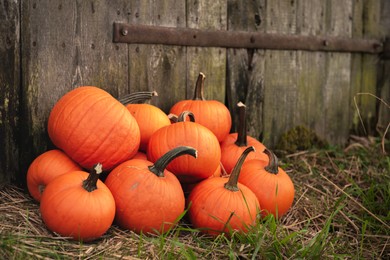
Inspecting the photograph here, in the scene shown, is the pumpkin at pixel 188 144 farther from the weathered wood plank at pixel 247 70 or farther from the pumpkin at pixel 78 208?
the weathered wood plank at pixel 247 70

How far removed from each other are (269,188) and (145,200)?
698 mm

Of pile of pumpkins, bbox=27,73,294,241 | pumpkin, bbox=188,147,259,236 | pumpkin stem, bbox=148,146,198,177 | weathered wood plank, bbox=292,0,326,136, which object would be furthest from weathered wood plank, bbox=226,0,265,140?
pumpkin stem, bbox=148,146,198,177

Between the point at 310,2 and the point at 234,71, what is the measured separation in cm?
96

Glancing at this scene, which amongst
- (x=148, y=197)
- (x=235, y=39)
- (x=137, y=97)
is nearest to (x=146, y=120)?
(x=137, y=97)

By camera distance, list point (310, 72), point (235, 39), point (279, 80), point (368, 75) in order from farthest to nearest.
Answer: point (368, 75) → point (310, 72) → point (279, 80) → point (235, 39)

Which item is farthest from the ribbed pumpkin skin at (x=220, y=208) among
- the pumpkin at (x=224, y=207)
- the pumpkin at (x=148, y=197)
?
the pumpkin at (x=148, y=197)

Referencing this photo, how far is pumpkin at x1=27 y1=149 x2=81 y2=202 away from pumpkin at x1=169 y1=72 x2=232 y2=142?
814 mm

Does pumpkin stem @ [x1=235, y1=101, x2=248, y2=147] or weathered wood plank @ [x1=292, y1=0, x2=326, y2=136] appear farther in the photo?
weathered wood plank @ [x1=292, y1=0, x2=326, y2=136]

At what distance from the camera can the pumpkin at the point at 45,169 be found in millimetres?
2617

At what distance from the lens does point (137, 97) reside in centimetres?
308

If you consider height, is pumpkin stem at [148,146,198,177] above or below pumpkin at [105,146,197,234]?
above

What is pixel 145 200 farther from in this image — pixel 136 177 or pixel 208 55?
pixel 208 55

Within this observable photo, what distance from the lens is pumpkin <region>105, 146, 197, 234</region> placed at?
2.48 metres

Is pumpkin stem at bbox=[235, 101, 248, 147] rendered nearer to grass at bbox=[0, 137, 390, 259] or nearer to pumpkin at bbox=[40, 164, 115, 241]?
grass at bbox=[0, 137, 390, 259]
